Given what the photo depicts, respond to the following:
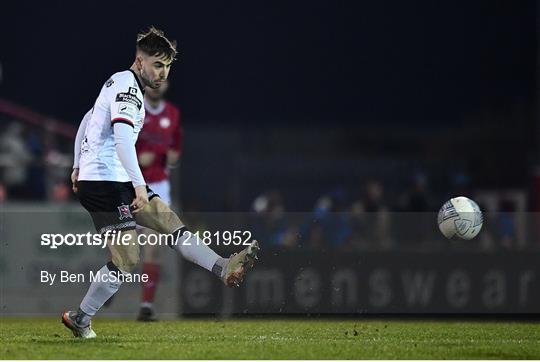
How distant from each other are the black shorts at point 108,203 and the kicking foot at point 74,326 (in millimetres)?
626

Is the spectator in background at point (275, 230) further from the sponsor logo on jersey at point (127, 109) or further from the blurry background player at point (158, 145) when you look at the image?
the sponsor logo on jersey at point (127, 109)

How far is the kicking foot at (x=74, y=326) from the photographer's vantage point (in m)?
9.34

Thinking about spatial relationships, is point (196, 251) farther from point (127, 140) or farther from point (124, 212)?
point (127, 140)

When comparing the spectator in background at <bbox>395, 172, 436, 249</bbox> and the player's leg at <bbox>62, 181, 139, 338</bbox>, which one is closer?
the player's leg at <bbox>62, 181, 139, 338</bbox>

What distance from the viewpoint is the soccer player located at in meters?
9.15

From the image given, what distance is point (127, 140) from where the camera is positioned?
29.6ft

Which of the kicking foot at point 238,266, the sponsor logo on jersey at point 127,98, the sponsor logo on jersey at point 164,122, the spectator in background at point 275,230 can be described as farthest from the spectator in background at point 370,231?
the sponsor logo on jersey at point 127,98

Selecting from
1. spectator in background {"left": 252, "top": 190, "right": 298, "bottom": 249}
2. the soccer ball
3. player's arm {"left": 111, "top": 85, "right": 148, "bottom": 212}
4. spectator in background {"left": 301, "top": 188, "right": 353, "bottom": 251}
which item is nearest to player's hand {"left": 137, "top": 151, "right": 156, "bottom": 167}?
spectator in background {"left": 252, "top": 190, "right": 298, "bottom": 249}

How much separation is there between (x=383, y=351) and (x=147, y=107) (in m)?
4.81

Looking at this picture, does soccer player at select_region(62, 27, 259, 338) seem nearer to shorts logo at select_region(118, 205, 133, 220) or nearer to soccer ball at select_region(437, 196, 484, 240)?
shorts logo at select_region(118, 205, 133, 220)

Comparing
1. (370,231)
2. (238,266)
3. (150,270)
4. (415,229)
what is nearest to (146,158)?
(150,270)

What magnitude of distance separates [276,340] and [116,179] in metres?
1.61

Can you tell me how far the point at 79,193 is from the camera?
947 cm

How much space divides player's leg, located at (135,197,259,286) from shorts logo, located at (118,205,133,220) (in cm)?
13
